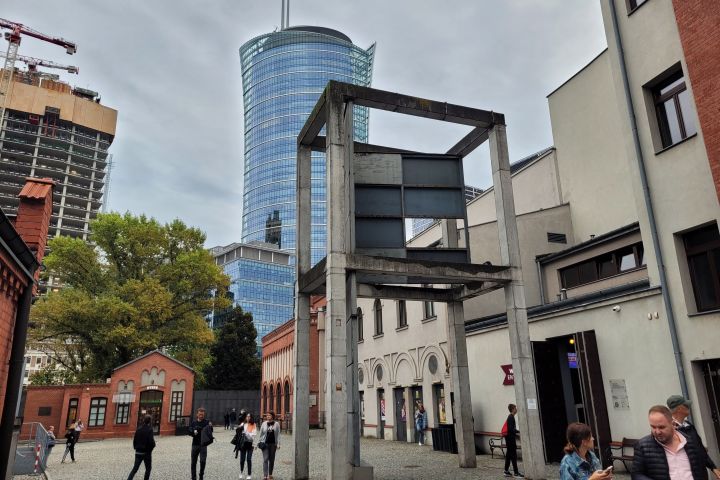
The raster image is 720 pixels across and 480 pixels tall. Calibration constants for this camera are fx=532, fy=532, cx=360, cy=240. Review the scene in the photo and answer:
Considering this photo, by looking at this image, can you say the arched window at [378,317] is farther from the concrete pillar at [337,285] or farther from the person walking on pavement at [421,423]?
the concrete pillar at [337,285]

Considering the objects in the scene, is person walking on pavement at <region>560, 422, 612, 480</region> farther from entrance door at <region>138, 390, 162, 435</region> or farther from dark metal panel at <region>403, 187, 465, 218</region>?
entrance door at <region>138, 390, 162, 435</region>

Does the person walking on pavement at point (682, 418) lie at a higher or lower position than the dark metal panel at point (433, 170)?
lower

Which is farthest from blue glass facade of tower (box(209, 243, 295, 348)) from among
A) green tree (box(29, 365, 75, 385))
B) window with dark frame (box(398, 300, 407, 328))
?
window with dark frame (box(398, 300, 407, 328))

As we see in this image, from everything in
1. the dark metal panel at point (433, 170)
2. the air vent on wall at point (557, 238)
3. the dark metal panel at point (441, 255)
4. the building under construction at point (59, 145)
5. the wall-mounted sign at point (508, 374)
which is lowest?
the wall-mounted sign at point (508, 374)

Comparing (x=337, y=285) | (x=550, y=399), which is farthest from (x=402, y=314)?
(x=337, y=285)

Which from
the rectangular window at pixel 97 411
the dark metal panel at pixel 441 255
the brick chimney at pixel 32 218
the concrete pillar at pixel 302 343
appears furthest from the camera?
the rectangular window at pixel 97 411

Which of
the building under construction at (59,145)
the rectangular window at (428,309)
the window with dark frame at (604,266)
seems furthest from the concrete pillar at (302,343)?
the building under construction at (59,145)

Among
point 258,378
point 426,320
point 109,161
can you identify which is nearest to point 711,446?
point 426,320

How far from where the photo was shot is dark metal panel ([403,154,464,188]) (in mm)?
15086

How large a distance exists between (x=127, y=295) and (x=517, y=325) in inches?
1349

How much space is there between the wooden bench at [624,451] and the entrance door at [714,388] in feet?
6.70

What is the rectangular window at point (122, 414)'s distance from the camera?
38.8 meters

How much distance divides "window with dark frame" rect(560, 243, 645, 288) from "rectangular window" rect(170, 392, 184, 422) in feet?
104

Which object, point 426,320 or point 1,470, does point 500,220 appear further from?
point 1,470
